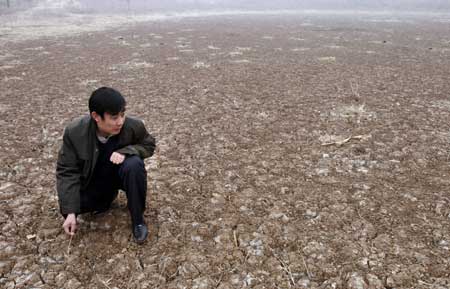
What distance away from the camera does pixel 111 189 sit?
4414 millimetres

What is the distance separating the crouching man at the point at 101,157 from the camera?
148 inches

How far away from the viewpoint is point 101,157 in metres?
4.05

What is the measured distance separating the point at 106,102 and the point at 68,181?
945 mm

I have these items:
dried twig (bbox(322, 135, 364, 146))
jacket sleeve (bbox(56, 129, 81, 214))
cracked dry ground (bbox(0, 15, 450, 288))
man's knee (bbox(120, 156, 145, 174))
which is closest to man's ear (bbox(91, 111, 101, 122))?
jacket sleeve (bbox(56, 129, 81, 214))

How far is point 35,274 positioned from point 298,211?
10.4ft

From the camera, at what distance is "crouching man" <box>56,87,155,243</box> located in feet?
12.3

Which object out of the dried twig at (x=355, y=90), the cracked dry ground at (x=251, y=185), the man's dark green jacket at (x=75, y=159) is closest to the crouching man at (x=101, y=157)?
the man's dark green jacket at (x=75, y=159)

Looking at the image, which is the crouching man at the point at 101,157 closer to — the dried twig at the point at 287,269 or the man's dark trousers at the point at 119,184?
the man's dark trousers at the point at 119,184

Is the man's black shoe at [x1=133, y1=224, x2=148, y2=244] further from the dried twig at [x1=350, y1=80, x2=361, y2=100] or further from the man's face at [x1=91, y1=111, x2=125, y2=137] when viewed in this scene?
the dried twig at [x1=350, y1=80, x2=361, y2=100]

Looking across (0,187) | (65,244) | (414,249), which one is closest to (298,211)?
(414,249)

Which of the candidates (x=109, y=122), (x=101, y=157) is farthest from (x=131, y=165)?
(x=109, y=122)

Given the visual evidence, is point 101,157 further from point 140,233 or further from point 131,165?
point 140,233

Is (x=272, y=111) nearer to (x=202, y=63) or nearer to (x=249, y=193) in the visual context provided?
(x=249, y=193)

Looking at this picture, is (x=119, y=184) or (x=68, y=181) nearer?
(x=68, y=181)
